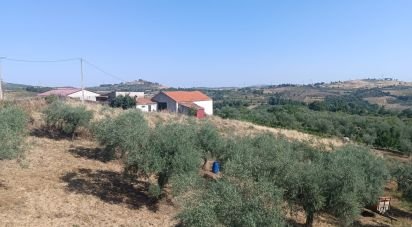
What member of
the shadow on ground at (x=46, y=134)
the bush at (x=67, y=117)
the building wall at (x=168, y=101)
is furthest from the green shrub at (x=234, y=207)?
the building wall at (x=168, y=101)

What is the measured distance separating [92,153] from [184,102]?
39.7 meters

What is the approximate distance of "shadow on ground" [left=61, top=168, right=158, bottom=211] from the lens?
21391mm

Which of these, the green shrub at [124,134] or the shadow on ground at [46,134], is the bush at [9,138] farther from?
the shadow on ground at [46,134]

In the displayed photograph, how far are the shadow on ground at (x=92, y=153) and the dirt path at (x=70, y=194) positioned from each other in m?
0.08

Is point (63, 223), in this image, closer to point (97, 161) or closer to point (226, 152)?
point (97, 161)

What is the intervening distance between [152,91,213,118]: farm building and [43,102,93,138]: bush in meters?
31.7

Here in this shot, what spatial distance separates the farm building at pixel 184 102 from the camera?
6538 centimetres

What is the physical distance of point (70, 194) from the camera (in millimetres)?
20500

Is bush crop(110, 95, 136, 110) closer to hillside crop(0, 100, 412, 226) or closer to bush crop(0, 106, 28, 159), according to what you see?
hillside crop(0, 100, 412, 226)

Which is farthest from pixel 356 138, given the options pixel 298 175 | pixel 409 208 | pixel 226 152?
pixel 298 175

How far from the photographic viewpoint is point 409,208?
30.6 m

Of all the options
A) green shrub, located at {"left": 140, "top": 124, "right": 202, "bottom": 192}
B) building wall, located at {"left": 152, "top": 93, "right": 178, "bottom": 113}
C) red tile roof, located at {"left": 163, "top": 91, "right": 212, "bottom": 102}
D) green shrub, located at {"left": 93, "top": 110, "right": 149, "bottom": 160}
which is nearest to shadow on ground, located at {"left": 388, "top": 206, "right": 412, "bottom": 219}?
green shrub, located at {"left": 140, "top": 124, "right": 202, "bottom": 192}

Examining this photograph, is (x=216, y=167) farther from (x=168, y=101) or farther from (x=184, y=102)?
→ (x=168, y=101)

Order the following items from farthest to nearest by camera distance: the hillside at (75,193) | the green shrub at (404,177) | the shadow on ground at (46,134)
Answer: the shadow on ground at (46,134), the green shrub at (404,177), the hillside at (75,193)
